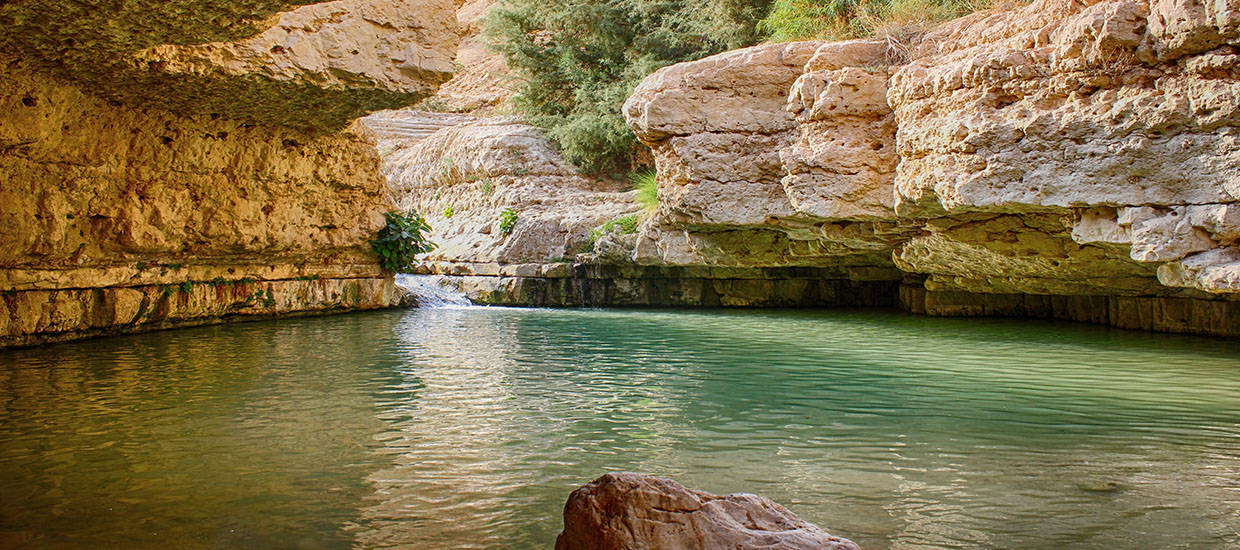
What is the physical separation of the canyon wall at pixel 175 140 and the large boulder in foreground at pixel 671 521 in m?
4.05

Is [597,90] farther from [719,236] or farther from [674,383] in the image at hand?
[674,383]

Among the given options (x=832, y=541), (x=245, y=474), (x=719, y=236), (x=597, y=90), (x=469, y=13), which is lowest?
(x=245, y=474)

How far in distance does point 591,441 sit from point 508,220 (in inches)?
544

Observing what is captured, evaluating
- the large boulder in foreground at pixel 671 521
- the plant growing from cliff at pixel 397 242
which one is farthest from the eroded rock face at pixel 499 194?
the large boulder in foreground at pixel 671 521

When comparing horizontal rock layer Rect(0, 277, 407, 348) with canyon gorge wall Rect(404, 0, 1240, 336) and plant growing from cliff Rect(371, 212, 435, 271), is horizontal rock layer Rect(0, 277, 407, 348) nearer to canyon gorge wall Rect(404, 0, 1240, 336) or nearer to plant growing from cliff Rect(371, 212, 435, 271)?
plant growing from cliff Rect(371, 212, 435, 271)

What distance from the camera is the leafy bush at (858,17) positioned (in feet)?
37.8

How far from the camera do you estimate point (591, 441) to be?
478 cm

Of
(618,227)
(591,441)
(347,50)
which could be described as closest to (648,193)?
(618,227)

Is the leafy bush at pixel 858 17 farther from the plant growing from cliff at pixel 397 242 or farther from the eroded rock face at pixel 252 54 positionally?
the plant growing from cliff at pixel 397 242

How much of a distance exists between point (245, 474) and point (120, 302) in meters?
7.64

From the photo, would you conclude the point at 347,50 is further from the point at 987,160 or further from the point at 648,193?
the point at 648,193

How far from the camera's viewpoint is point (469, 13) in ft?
136

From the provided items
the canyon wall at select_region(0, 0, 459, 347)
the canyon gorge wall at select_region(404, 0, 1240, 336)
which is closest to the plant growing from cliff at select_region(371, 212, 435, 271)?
the canyon wall at select_region(0, 0, 459, 347)

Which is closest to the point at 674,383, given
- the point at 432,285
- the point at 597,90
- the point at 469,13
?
the point at 432,285
